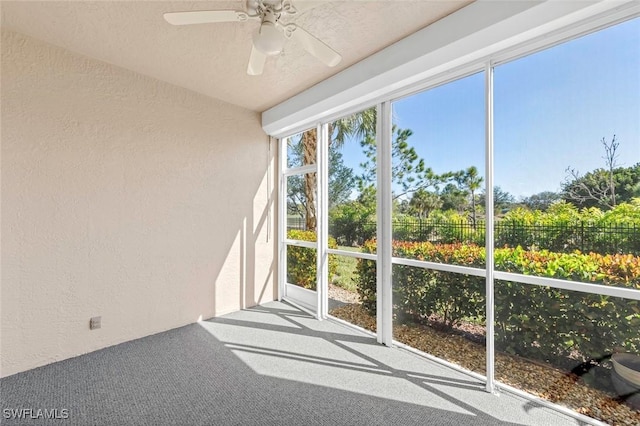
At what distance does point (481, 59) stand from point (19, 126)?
370 cm

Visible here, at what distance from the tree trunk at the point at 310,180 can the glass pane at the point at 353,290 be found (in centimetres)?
60

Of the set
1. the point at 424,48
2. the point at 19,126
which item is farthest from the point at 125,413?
the point at 424,48

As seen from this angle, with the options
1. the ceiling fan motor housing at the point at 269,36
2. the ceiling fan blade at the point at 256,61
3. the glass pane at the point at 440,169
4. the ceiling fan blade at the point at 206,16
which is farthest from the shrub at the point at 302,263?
the ceiling fan blade at the point at 206,16

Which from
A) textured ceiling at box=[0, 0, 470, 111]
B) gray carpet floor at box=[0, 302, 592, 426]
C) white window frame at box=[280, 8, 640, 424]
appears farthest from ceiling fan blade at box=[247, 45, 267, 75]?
gray carpet floor at box=[0, 302, 592, 426]

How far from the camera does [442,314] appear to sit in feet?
8.48

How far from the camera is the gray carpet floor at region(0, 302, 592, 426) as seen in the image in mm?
1870

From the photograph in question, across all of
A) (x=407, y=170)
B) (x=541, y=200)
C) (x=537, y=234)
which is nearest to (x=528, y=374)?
(x=537, y=234)

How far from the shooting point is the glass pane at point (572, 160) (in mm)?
1720

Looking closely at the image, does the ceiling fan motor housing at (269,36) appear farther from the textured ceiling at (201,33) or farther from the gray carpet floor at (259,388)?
the gray carpet floor at (259,388)

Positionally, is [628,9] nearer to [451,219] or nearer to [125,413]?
[451,219]

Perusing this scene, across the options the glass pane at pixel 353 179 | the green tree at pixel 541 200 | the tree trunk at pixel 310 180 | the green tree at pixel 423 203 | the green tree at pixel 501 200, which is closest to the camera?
the green tree at pixel 541 200

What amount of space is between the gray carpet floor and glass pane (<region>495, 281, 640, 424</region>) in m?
0.16

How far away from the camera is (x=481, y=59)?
7.33ft

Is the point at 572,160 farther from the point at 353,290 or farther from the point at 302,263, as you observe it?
the point at 302,263
